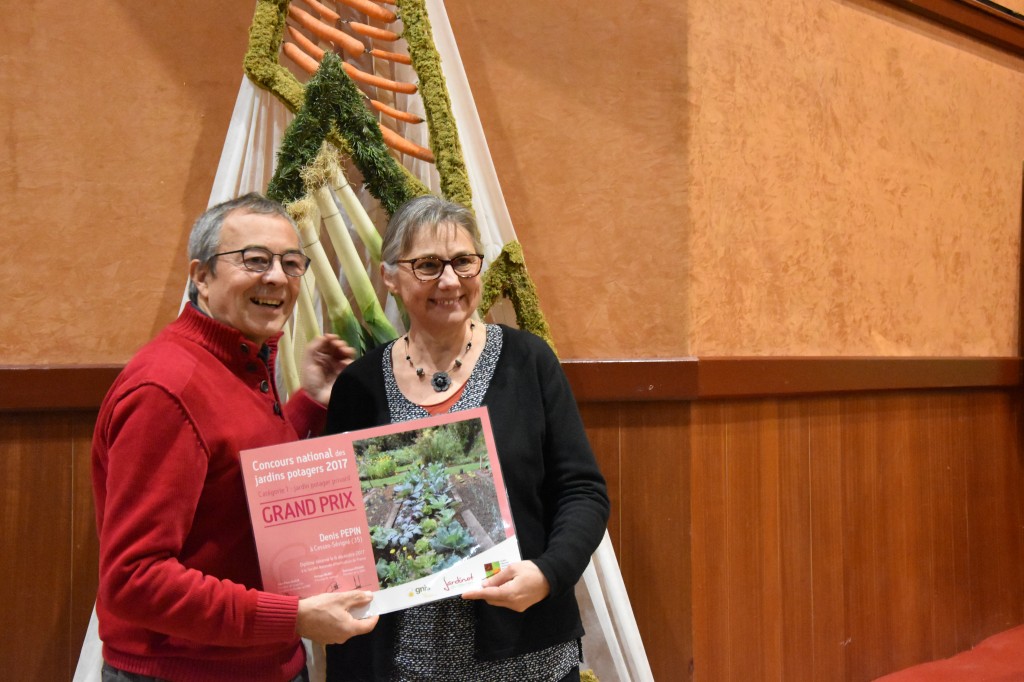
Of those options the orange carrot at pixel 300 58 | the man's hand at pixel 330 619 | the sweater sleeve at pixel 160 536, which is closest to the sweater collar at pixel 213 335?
the sweater sleeve at pixel 160 536

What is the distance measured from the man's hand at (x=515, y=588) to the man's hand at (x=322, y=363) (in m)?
0.54

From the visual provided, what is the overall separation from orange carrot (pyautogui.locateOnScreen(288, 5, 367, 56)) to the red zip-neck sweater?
946mm

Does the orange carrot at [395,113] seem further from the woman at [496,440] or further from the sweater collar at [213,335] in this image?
the sweater collar at [213,335]

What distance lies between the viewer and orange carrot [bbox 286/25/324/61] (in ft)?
6.74

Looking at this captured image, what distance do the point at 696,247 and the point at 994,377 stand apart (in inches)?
61.9

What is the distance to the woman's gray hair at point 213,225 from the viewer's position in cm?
138

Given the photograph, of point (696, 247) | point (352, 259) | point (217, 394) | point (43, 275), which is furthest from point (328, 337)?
point (696, 247)

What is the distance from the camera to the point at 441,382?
1.54 metres

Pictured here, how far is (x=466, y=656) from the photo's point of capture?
143 cm

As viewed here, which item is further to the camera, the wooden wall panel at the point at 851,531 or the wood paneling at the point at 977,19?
the wood paneling at the point at 977,19

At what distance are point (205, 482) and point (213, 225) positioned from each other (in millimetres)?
397

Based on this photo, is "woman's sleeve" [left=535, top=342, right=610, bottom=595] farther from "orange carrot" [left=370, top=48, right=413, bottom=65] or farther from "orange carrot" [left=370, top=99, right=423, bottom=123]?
"orange carrot" [left=370, top=48, right=413, bottom=65]

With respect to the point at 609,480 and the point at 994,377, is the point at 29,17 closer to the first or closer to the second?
the point at 609,480

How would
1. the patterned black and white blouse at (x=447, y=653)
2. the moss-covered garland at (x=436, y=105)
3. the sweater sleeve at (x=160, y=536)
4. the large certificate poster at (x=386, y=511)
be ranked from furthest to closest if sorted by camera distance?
the moss-covered garland at (x=436, y=105) → the patterned black and white blouse at (x=447, y=653) → the large certificate poster at (x=386, y=511) → the sweater sleeve at (x=160, y=536)
